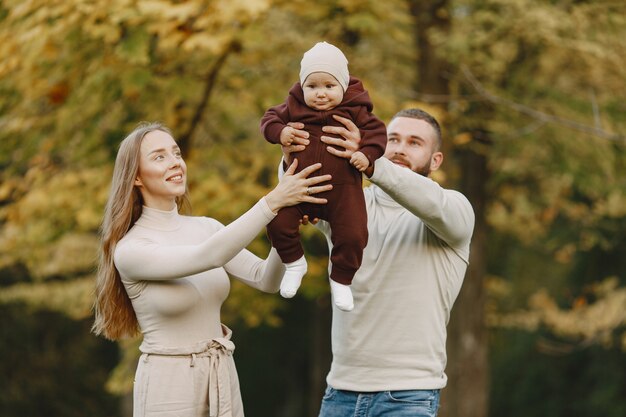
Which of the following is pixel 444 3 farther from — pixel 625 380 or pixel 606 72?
pixel 625 380

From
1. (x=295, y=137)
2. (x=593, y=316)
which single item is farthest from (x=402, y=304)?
(x=593, y=316)

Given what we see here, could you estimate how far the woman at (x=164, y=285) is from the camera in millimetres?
2984

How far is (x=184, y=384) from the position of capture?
3016 mm

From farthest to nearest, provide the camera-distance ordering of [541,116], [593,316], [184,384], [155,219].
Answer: [593,316], [541,116], [155,219], [184,384]

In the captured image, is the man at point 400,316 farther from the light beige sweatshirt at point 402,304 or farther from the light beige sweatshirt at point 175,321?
the light beige sweatshirt at point 175,321

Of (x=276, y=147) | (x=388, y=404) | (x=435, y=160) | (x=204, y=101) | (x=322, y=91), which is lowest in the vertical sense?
(x=388, y=404)

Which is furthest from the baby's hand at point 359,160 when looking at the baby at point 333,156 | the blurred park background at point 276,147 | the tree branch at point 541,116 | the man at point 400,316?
the tree branch at point 541,116

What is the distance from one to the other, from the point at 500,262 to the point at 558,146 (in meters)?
6.68

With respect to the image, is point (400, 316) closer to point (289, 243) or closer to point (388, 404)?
point (388, 404)

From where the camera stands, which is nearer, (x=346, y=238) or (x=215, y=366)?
(x=346, y=238)

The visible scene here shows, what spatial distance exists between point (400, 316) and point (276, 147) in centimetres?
427

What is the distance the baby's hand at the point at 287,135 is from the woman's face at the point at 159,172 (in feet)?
1.62


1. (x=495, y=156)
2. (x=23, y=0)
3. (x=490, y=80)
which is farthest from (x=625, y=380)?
(x=23, y=0)

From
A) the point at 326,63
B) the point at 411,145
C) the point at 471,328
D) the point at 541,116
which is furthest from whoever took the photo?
the point at 471,328
